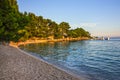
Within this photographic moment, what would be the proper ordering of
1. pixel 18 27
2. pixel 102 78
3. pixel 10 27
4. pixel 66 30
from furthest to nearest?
pixel 66 30 < pixel 18 27 < pixel 10 27 < pixel 102 78

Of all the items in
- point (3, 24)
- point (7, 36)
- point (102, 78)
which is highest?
point (3, 24)

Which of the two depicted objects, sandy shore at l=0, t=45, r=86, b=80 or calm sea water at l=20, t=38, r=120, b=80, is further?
calm sea water at l=20, t=38, r=120, b=80

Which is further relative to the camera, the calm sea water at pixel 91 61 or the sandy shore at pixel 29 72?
the calm sea water at pixel 91 61

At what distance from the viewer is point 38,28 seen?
112875 millimetres

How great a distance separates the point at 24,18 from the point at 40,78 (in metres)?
31.2

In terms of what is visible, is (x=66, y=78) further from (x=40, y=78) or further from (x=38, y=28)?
(x=38, y=28)

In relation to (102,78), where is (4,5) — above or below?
above

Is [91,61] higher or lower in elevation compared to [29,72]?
lower

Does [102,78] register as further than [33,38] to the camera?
No

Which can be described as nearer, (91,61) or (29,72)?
(29,72)

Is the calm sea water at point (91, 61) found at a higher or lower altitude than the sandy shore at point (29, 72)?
lower

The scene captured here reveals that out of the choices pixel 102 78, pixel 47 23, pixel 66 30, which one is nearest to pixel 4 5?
pixel 102 78

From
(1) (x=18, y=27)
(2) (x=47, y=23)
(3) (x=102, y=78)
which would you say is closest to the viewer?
(3) (x=102, y=78)

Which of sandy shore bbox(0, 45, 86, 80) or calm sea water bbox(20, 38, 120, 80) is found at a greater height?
sandy shore bbox(0, 45, 86, 80)
